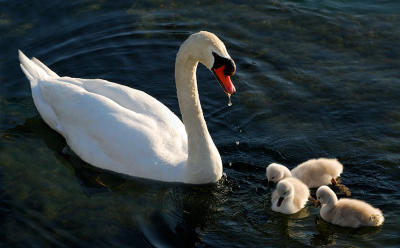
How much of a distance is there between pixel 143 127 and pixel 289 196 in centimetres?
250

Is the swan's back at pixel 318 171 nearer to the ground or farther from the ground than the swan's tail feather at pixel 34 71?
nearer to the ground

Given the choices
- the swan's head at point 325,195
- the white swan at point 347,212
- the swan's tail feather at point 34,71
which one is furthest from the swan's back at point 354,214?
the swan's tail feather at point 34,71

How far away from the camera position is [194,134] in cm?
927

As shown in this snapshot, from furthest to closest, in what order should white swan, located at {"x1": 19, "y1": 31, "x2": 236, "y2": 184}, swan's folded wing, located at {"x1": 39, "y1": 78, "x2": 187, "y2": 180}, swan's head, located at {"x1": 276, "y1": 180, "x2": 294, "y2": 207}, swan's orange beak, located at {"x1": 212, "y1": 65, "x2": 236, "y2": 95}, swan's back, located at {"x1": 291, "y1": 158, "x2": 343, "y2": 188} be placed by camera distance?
swan's folded wing, located at {"x1": 39, "y1": 78, "x2": 187, "y2": 180}
swan's back, located at {"x1": 291, "y1": 158, "x2": 343, "y2": 188}
white swan, located at {"x1": 19, "y1": 31, "x2": 236, "y2": 184}
swan's head, located at {"x1": 276, "y1": 180, "x2": 294, "y2": 207}
swan's orange beak, located at {"x1": 212, "y1": 65, "x2": 236, "y2": 95}

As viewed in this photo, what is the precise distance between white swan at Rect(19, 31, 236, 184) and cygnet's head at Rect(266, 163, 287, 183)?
2.52 feet

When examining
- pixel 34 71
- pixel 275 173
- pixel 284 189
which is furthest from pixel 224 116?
pixel 34 71

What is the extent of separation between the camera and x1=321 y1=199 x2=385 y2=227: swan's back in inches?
336

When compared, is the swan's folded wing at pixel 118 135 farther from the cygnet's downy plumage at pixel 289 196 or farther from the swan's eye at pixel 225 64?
the swan's eye at pixel 225 64

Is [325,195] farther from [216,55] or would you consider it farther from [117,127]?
[117,127]

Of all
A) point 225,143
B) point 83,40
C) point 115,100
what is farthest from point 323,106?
point 83,40

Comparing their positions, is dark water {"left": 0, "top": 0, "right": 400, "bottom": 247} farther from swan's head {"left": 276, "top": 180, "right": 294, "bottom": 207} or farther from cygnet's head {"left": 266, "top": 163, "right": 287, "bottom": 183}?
swan's head {"left": 276, "top": 180, "right": 294, "bottom": 207}

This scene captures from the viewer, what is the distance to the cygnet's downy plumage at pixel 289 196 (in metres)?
8.70

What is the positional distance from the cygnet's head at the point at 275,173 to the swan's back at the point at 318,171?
297 mm

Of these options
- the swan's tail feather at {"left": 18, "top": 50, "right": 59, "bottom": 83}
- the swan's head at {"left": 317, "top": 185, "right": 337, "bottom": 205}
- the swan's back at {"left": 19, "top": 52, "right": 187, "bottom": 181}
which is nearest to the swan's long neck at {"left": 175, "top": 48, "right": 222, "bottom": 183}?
the swan's back at {"left": 19, "top": 52, "right": 187, "bottom": 181}
